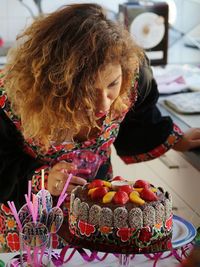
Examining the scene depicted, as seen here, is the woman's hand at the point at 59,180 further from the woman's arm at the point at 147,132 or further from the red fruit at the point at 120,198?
the woman's arm at the point at 147,132

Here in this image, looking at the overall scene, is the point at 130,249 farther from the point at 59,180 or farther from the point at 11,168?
the point at 11,168

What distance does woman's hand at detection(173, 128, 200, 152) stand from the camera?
6.60 ft

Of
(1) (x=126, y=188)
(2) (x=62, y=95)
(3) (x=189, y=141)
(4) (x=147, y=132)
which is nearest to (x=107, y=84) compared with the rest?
(2) (x=62, y=95)

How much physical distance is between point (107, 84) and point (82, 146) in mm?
337

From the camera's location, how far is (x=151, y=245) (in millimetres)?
1346

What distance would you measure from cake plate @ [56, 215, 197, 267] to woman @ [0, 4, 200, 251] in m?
0.21

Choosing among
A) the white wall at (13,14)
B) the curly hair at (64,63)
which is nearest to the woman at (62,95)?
the curly hair at (64,63)

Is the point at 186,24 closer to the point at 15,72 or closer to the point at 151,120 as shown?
the point at 151,120

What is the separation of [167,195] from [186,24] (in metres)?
1.96

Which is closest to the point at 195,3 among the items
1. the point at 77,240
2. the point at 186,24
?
the point at 186,24

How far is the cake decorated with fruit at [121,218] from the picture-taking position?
4.41 ft

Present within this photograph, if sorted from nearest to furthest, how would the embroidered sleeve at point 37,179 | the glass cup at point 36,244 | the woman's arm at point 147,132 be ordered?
the glass cup at point 36,244 → the embroidered sleeve at point 37,179 → the woman's arm at point 147,132

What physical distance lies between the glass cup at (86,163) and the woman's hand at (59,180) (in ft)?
0.40

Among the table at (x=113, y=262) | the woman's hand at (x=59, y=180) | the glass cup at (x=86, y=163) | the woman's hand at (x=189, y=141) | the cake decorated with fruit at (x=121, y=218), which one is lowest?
the woman's hand at (x=189, y=141)
